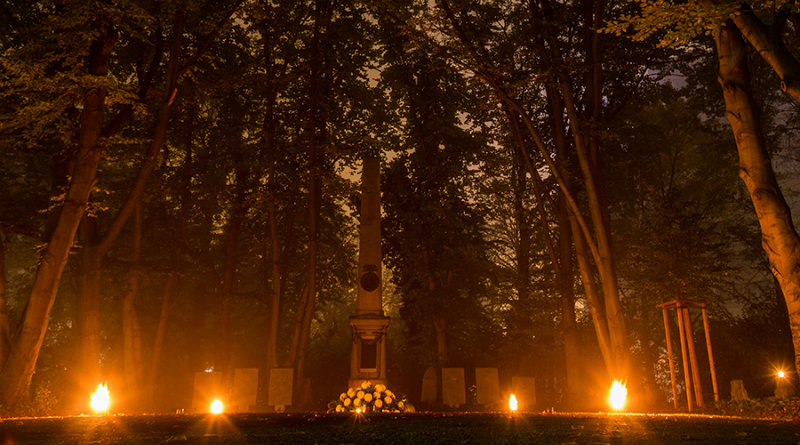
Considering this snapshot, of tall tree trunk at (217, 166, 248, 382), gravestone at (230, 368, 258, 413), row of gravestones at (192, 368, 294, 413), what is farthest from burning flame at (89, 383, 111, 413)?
tall tree trunk at (217, 166, 248, 382)

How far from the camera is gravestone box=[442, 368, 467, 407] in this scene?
1672cm

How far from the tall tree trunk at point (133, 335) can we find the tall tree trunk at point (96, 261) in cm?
454

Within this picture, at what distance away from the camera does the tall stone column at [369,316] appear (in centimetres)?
1666

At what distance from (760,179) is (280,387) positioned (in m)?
12.9

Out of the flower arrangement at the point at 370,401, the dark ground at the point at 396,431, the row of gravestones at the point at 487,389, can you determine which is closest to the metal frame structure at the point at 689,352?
the row of gravestones at the point at 487,389

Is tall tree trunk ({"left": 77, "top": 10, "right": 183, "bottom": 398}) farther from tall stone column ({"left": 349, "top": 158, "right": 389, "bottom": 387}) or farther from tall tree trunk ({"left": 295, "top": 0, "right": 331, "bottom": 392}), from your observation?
tall stone column ({"left": 349, "top": 158, "right": 389, "bottom": 387})

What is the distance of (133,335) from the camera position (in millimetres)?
18609

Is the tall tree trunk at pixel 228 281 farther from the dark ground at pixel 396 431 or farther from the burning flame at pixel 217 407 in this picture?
the dark ground at pixel 396 431

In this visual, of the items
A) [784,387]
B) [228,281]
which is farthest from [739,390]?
[228,281]

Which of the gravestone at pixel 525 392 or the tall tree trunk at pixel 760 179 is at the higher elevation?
the tall tree trunk at pixel 760 179

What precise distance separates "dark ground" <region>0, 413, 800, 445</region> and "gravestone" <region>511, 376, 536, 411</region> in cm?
909

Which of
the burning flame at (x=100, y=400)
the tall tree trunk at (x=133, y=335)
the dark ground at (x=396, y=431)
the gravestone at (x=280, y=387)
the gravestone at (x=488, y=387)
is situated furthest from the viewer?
the tall tree trunk at (x=133, y=335)

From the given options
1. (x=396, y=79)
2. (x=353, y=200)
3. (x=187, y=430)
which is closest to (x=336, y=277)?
(x=353, y=200)

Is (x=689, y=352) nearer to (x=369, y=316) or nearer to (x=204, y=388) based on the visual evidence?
(x=369, y=316)
